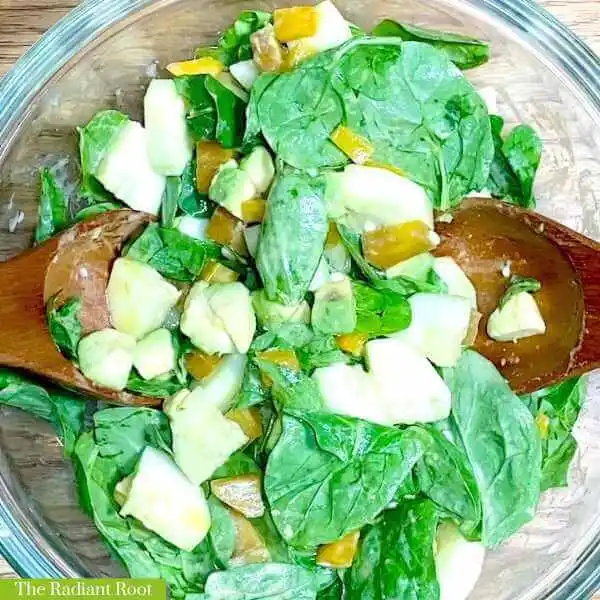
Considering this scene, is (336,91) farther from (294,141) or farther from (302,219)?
(302,219)

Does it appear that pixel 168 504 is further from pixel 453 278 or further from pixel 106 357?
pixel 453 278

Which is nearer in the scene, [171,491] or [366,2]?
[171,491]

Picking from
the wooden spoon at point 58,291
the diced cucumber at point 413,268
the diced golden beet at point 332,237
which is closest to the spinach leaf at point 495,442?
the diced cucumber at point 413,268

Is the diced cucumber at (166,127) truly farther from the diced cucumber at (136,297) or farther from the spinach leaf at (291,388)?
the spinach leaf at (291,388)

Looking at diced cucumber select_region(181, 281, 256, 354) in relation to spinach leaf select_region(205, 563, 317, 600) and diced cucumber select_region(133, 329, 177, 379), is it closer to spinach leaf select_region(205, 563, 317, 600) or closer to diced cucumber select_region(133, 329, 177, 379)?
diced cucumber select_region(133, 329, 177, 379)

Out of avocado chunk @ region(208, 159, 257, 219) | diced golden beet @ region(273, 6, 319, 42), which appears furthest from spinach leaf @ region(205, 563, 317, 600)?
diced golden beet @ region(273, 6, 319, 42)

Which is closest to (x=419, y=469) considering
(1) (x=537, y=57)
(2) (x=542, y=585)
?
(2) (x=542, y=585)

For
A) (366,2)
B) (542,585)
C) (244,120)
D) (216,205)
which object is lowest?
(542,585)
